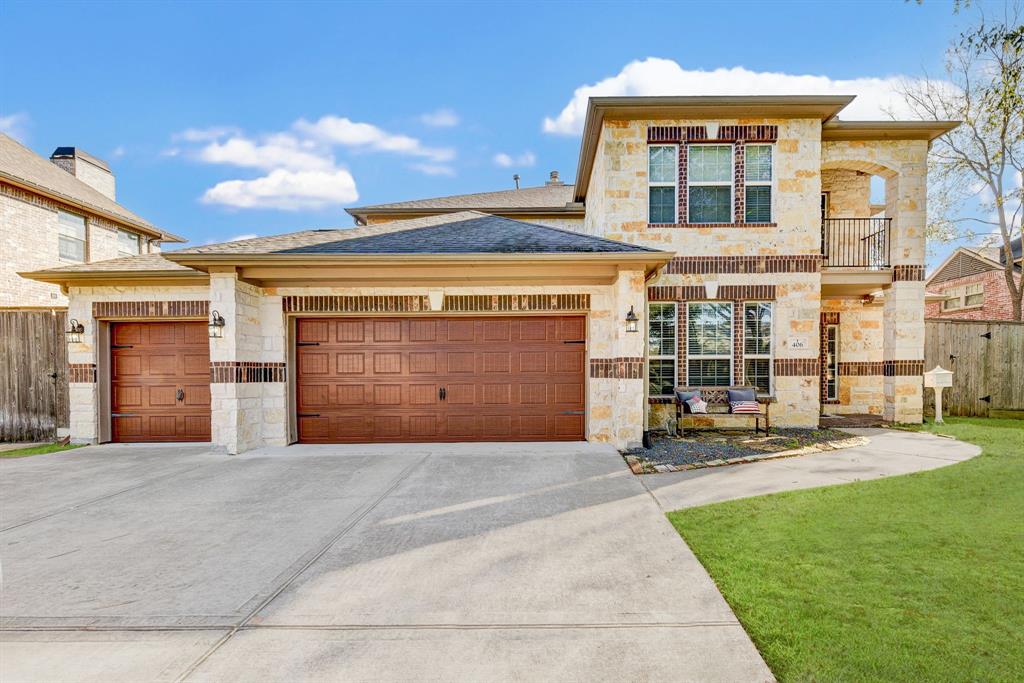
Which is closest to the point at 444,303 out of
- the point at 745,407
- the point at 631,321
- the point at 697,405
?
the point at 631,321

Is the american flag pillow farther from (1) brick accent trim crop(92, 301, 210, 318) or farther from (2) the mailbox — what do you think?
(1) brick accent trim crop(92, 301, 210, 318)

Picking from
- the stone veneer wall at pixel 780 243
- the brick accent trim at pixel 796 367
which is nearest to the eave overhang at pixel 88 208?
the stone veneer wall at pixel 780 243

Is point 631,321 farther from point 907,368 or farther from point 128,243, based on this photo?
point 128,243

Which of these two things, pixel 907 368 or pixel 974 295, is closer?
pixel 907 368

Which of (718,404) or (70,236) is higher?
(70,236)

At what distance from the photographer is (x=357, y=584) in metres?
3.44

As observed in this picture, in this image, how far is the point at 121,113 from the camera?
12297mm

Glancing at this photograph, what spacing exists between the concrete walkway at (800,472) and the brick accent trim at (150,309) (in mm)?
8329

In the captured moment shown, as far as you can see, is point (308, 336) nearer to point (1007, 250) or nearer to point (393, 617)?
point (393, 617)

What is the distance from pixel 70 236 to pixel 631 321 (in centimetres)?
1766

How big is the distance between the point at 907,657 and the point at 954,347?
519 inches

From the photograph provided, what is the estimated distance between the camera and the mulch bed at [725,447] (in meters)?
6.91

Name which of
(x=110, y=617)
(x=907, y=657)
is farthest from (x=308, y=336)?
(x=907, y=657)

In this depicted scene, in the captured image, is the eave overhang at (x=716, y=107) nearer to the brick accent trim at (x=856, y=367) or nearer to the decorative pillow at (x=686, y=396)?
the decorative pillow at (x=686, y=396)
